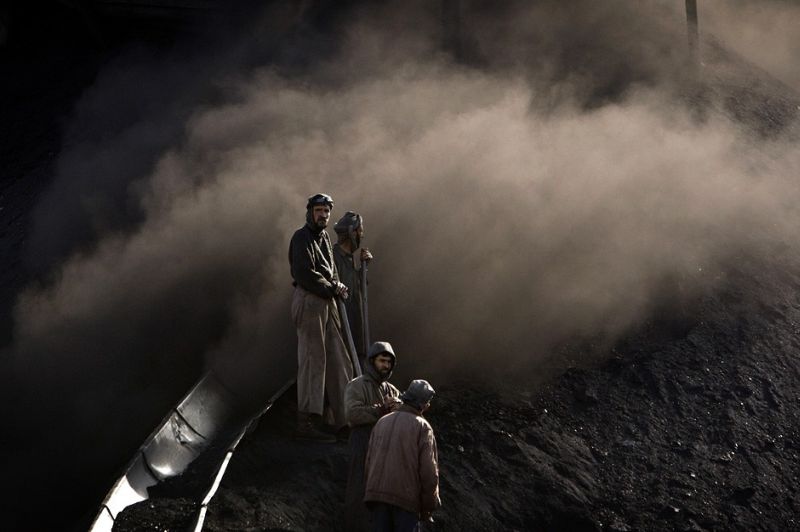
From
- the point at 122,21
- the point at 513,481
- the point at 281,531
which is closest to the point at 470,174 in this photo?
the point at 513,481

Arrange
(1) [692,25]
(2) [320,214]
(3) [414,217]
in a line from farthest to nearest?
(1) [692,25] < (3) [414,217] < (2) [320,214]

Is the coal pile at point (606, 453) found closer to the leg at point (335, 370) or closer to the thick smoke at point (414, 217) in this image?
the leg at point (335, 370)

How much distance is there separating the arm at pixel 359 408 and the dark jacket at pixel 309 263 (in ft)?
6.11

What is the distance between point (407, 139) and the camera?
49.9 feet

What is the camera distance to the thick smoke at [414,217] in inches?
439

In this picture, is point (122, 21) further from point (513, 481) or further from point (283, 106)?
point (513, 481)

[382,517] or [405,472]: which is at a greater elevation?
[405,472]

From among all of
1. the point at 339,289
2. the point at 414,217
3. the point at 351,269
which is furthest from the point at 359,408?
the point at 414,217

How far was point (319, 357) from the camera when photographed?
26.0 feet

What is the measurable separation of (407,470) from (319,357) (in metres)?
→ 2.69

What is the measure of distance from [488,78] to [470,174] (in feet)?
16.9

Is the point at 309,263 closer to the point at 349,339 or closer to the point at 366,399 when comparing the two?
the point at 349,339

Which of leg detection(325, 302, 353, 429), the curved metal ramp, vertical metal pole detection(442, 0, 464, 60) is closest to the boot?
leg detection(325, 302, 353, 429)

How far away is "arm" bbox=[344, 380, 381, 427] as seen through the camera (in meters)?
6.06
